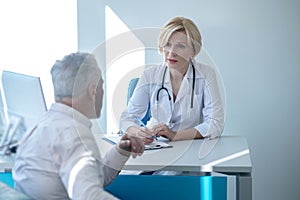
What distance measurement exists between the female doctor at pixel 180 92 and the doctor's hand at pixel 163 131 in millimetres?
43

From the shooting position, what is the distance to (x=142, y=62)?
286cm

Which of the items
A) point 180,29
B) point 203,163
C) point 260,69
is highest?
point 180,29

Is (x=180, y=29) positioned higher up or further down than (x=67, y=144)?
higher up

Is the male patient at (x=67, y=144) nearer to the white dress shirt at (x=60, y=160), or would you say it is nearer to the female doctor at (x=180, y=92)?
the white dress shirt at (x=60, y=160)

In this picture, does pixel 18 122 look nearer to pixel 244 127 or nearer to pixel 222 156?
pixel 222 156

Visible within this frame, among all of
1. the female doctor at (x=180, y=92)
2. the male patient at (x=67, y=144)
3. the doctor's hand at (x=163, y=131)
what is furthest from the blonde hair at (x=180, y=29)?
the male patient at (x=67, y=144)

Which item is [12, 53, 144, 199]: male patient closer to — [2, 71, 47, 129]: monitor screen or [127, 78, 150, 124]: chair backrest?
[2, 71, 47, 129]: monitor screen

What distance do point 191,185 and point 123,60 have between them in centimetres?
159

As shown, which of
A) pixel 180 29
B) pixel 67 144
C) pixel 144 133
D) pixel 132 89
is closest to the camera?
pixel 67 144

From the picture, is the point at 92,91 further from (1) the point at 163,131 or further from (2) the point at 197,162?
(1) the point at 163,131

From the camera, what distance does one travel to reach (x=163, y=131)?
1834mm

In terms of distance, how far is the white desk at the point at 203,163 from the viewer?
1.41 meters

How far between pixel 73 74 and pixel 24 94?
1.05ft

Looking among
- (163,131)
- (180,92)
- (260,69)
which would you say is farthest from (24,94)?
(260,69)
